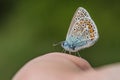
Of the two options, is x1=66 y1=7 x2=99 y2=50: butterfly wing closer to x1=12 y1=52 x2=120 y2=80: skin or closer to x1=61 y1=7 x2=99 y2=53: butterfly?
x1=61 y1=7 x2=99 y2=53: butterfly

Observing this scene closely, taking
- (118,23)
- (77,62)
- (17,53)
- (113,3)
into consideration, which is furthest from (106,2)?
(77,62)

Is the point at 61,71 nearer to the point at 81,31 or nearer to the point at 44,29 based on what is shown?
the point at 81,31

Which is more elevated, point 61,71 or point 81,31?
point 61,71

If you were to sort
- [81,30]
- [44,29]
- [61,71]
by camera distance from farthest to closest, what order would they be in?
1. [44,29]
2. [81,30]
3. [61,71]

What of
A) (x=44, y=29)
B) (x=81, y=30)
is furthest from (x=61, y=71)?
(x=44, y=29)

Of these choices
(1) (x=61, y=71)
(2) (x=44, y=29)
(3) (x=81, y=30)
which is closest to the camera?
(1) (x=61, y=71)

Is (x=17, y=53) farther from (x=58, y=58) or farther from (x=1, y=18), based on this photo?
(x=58, y=58)
